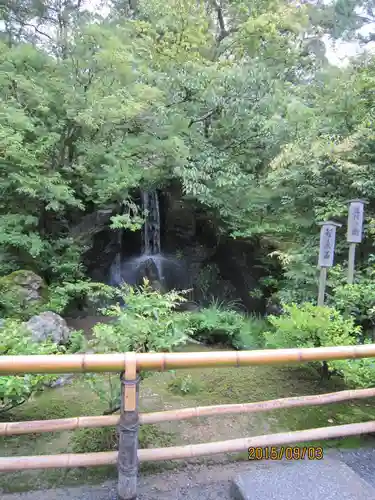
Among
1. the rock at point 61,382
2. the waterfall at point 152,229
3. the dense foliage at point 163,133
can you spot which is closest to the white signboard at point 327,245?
the dense foliage at point 163,133

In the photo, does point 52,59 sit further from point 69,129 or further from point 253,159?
point 253,159

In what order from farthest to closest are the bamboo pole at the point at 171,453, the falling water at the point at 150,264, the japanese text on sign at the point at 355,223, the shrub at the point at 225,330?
the falling water at the point at 150,264 → the shrub at the point at 225,330 → the japanese text on sign at the point at 355,223 → the bamboo pole at the point at 171,453

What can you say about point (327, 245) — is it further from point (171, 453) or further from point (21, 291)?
point (21, 291)

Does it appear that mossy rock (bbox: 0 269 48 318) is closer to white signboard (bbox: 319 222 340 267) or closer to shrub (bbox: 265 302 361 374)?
shrub (bbox: 265 302 361 374)

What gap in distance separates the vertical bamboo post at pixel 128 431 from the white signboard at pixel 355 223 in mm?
3917

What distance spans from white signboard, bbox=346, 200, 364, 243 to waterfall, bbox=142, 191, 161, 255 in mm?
6163

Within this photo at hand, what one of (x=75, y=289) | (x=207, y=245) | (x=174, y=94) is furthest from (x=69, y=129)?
(x=207, y=245)

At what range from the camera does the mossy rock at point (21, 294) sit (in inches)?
223

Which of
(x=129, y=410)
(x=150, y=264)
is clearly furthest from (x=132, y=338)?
(x=150, y=264)

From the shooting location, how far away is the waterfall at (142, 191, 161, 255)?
9.97 m
